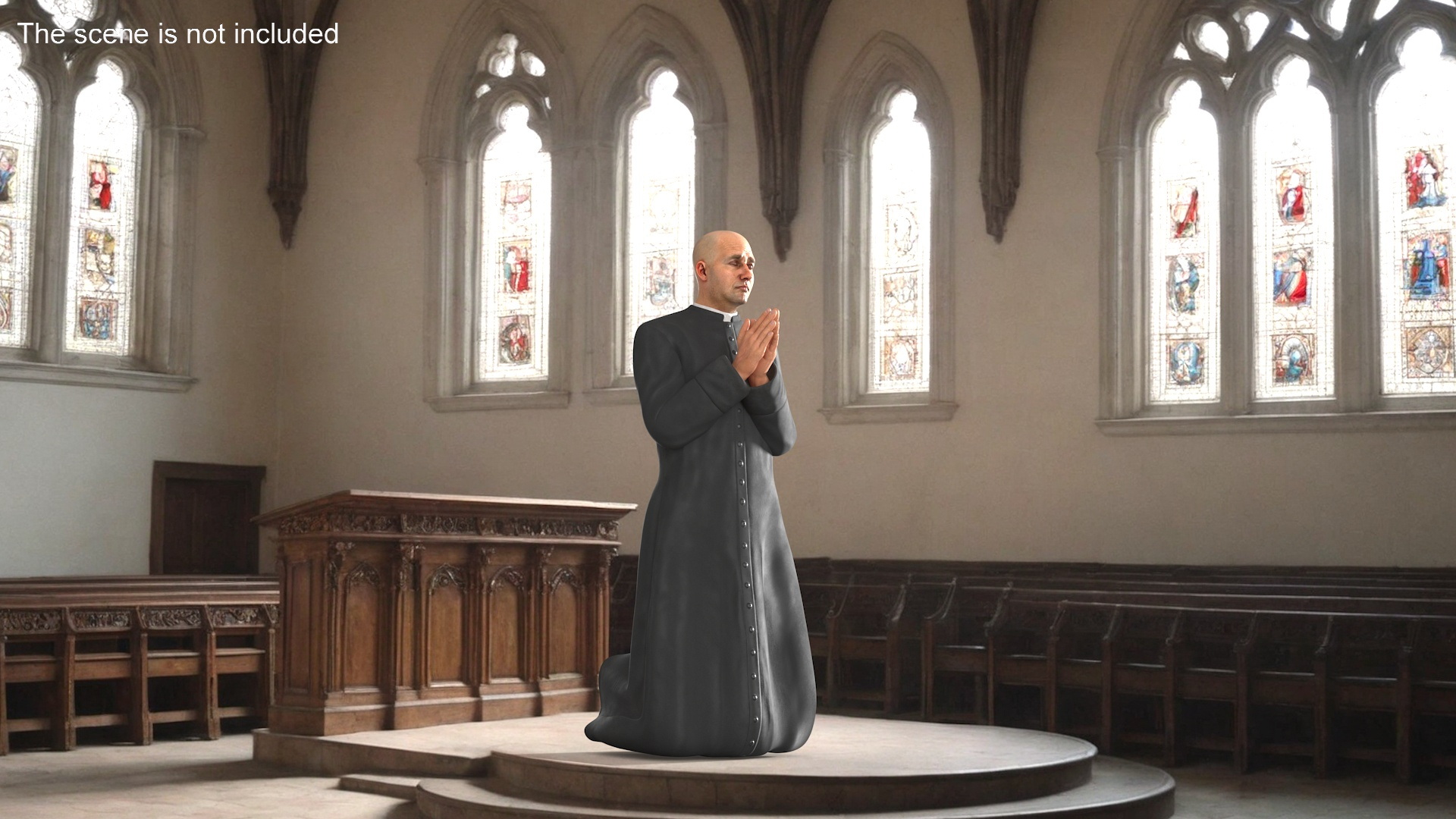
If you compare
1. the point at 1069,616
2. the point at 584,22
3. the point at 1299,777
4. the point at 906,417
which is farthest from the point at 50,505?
the point at 1299,777

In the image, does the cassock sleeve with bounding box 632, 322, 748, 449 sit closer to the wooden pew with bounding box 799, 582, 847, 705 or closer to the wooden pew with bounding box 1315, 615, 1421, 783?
the wooden pew with bounding box 1315, 615, 1421, 783

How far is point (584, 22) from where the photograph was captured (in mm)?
14508

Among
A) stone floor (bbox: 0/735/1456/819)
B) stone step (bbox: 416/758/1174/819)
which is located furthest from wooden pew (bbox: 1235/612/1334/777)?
stone step (bbox: 416/758/1174/819)

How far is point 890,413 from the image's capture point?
12734mm

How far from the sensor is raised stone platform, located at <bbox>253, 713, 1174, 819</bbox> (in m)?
5.59

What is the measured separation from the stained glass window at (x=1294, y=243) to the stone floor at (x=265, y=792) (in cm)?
423

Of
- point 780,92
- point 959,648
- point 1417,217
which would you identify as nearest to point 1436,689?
point 959,648

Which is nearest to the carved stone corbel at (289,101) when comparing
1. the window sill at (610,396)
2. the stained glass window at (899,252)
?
the window sill at (610,396)

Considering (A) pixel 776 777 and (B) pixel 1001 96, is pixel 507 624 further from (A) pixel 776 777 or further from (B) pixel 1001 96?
(B) pixel 1001 96

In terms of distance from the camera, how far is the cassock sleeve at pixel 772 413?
235 inches

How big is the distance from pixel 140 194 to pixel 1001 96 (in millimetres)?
8148

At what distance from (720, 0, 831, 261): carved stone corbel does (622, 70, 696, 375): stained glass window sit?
3.13ft

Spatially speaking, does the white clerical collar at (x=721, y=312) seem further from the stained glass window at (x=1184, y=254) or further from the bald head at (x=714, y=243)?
the stained glass window at (x=1184, y=254)

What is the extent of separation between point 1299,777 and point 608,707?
3.75 meters
